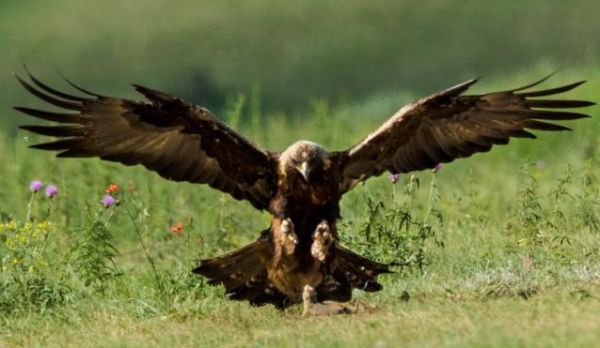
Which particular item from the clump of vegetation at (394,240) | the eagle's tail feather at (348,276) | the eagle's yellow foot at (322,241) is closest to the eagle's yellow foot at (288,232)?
the eagle's yellow foot at (322,241)

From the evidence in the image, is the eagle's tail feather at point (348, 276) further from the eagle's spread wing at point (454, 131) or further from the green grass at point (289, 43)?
the green grass at point (289, 43)

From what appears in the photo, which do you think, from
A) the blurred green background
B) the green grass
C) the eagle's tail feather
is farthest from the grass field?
the green grass

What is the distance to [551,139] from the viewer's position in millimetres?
17531

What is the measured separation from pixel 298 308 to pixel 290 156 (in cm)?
94

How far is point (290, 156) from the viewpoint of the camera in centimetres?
993

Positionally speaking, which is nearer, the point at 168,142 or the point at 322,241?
the point at 322,241

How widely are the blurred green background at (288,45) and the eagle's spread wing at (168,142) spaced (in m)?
10.4

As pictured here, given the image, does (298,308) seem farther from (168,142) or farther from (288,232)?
(168,142)

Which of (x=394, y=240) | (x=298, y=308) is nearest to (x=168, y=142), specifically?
(x=298, y=308)

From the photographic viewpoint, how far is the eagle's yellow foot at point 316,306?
9.73 meters

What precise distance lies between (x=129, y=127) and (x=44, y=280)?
139 centimetres

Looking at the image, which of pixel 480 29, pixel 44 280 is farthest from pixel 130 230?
pixel 480 29

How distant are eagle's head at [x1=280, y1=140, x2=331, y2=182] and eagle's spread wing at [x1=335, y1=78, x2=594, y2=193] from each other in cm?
18

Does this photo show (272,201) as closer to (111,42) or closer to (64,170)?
(64,170)
